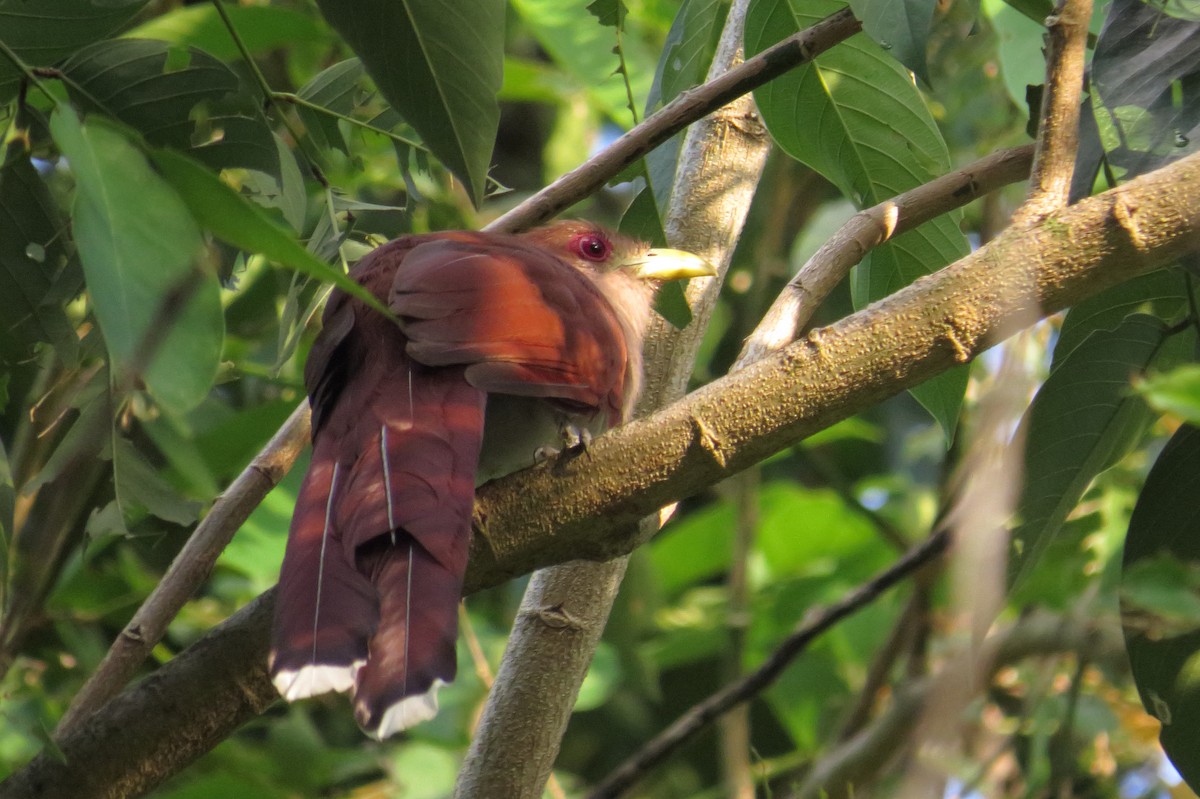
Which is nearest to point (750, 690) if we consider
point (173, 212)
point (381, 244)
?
point (381, 244)

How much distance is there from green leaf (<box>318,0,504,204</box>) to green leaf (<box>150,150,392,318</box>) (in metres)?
0.71

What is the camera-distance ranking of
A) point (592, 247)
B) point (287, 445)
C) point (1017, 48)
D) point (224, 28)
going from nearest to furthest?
1. point (287, 445)
2. point (1017, 48)
3. point (592, 247)
4. point (224, 28)

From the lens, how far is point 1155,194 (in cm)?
152

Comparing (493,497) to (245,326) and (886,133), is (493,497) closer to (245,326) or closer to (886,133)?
(886,133)

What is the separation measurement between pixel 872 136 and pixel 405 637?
1153 mm

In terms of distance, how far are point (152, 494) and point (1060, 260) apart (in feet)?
4.37

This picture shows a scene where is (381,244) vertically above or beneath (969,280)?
beneath

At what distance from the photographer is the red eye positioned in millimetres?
3027

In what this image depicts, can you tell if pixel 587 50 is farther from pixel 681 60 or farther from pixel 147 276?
pixel 147 276

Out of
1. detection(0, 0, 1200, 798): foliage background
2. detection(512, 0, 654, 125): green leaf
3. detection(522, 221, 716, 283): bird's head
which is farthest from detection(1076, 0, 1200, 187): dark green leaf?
detection(512, 0, 654, 125): green leaf

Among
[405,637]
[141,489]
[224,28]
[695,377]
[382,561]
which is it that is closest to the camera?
[405,637]

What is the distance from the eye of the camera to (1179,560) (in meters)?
1.84

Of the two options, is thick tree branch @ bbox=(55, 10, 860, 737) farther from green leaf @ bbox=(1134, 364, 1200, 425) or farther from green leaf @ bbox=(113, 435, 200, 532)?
green leaf @ bbox=(1134, 364, 1200, 425)

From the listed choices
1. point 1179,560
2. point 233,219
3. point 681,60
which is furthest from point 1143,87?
point 233,219
